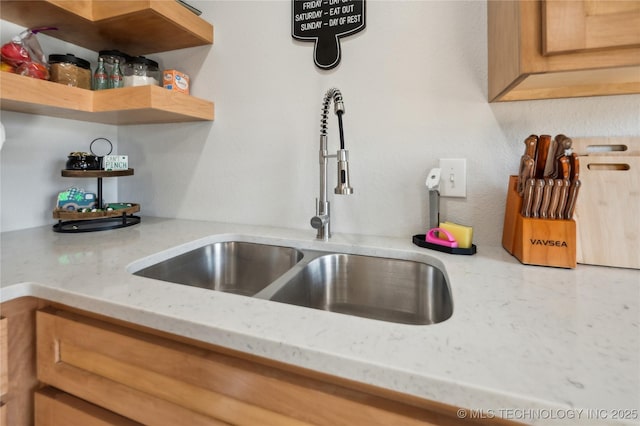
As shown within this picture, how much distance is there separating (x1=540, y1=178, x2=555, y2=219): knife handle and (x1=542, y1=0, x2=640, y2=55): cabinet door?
0.94 ft

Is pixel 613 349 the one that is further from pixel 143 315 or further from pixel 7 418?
pixel 7 418

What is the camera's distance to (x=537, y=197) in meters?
0.75

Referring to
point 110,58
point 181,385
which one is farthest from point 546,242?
point 110,58

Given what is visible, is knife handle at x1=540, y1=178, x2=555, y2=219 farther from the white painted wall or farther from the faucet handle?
the faucet handle

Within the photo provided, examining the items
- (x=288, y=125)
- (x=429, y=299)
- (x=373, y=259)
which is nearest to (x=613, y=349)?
(x=429, y=299)

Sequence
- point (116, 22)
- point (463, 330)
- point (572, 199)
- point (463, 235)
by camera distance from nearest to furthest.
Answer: point (463, 330)
point (572, 199)
point (463, 235)
point (116, 22)

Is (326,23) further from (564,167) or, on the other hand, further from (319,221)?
(564,167)

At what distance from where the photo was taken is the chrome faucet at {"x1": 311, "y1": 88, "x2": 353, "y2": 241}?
91 centimetres

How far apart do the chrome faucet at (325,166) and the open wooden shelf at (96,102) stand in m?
0.55

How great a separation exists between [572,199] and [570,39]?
0.36m

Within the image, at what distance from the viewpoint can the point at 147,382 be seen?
0.55m

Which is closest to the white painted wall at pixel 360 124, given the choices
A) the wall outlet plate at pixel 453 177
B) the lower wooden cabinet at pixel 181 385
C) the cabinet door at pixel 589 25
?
the wall outlet plate at pixel 453 177

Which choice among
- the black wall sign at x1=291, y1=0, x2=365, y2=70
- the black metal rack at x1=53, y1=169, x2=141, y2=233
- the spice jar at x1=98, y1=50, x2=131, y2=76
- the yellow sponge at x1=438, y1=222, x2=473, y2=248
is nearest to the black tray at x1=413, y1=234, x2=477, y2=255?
the yellow sponge at x1=438, y1=222, x2=473, y2=248

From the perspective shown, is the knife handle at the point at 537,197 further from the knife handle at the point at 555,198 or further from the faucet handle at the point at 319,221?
the faucet handle at the point at 319,221
